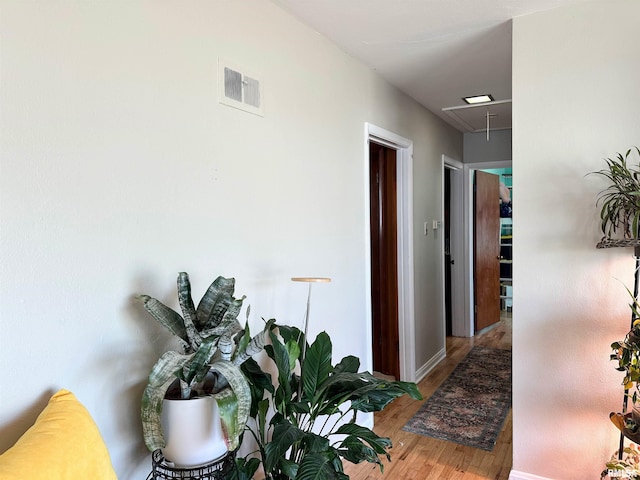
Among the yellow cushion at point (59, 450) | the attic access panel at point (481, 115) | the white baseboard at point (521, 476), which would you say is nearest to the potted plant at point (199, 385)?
the yellow cushion at point (59, 450)

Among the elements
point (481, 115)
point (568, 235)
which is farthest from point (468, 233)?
point (568, 235)

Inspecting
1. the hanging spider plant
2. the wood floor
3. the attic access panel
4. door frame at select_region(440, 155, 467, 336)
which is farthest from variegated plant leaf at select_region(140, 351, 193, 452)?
door frame at select_region(440, 155, 467, 336)

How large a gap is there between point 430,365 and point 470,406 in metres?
0.81

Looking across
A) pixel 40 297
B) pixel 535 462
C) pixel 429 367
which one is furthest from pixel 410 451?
pixel 40 297

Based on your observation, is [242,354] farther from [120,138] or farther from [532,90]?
[532,90]

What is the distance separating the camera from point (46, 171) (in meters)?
1.26

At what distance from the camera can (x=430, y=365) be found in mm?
4164

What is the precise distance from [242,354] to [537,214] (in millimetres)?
1621

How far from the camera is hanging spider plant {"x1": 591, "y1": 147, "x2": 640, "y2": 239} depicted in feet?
6.11

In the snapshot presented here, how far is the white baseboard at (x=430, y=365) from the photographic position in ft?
12.8

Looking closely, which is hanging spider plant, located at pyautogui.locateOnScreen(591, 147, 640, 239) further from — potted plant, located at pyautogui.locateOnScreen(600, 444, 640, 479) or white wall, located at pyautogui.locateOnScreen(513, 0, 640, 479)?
potted plant, located at pyautogui.locateOnScreen(600, 444, 640, 479)

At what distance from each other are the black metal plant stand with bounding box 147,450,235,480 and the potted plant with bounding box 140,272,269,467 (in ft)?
0.08

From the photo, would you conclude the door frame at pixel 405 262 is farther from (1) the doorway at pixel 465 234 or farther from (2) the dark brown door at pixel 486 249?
(2) the dark brown door at pixel 486 249

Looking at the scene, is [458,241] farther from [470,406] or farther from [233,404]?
[233,404]
